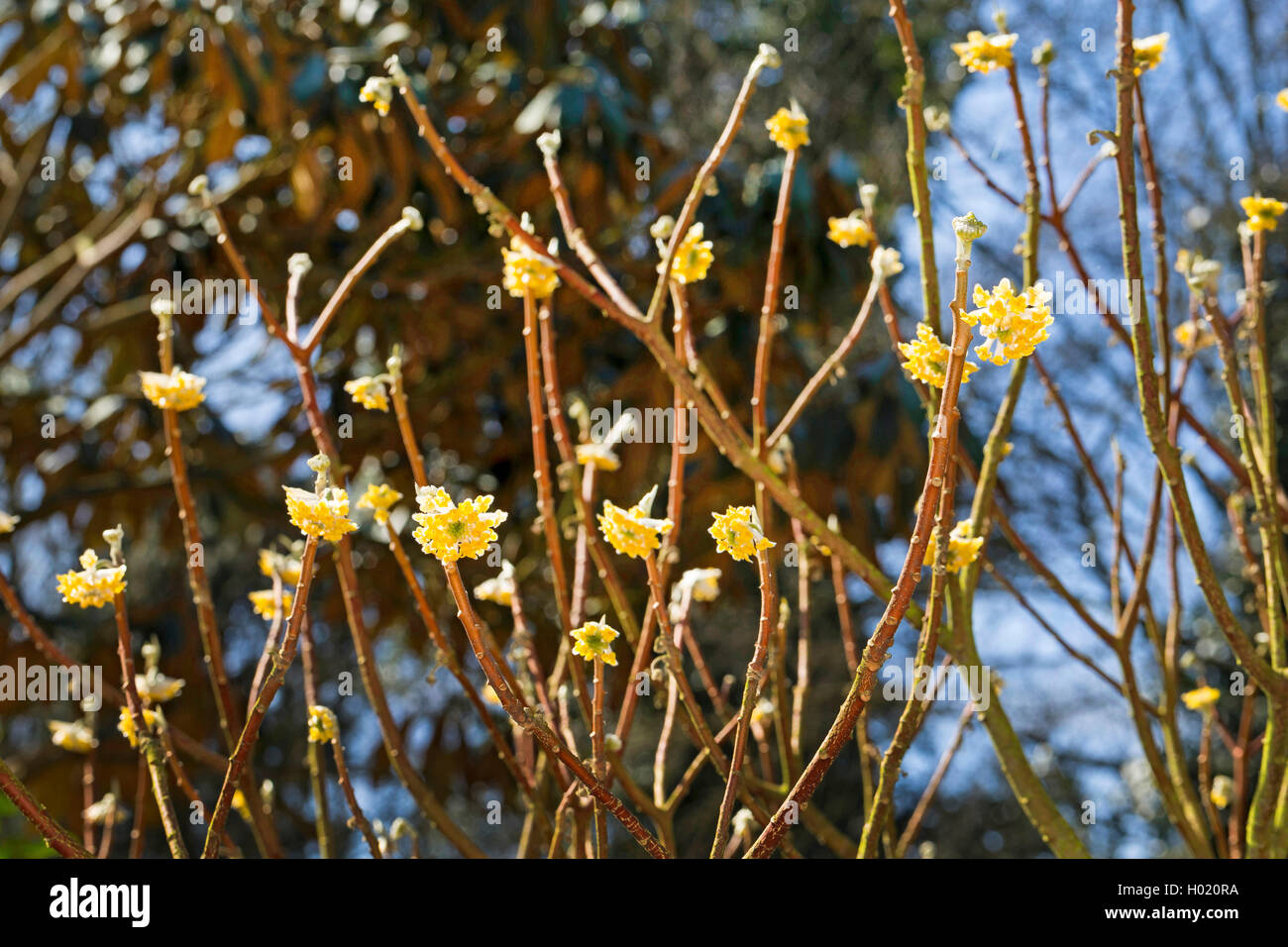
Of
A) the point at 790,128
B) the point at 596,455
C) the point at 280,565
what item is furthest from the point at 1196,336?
the point at 280,565

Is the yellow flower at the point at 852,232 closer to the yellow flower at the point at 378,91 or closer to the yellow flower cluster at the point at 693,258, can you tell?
the yellow flower cluster at the point at 693,258

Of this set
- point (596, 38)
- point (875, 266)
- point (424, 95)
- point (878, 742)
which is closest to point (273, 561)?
point (875, 266)

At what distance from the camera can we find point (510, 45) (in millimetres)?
2795

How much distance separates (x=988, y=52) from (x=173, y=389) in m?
0.75

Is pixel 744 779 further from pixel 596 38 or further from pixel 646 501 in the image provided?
pixel 596 38

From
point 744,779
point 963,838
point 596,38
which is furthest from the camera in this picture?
point 963,838

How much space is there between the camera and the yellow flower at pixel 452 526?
0.61m

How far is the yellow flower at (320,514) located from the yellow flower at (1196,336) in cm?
94

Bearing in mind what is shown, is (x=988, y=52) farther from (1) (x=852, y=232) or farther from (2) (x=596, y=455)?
(2) (x=596, y=455)

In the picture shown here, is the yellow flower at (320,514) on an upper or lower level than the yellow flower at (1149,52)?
lower

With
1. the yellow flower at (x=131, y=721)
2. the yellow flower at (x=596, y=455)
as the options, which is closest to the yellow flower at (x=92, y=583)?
the yellow flower at (x=131, y=721)

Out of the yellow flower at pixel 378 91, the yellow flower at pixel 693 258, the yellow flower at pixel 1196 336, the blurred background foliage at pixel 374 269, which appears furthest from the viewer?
the blurred background foliage at pixel 374 269

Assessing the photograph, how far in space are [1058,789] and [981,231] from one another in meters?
4.26

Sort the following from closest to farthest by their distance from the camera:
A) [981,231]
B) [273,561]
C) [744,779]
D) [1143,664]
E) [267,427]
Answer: [981,231], [744,779], [273,561], [267,427], [1143,664]
